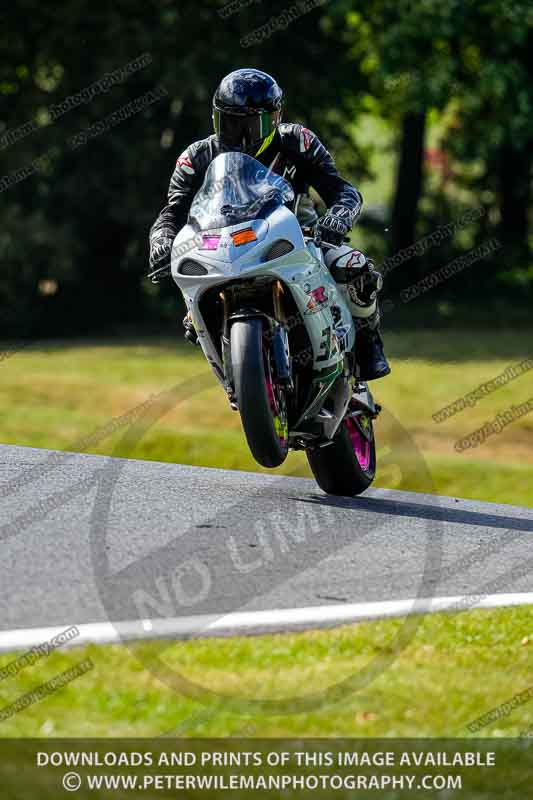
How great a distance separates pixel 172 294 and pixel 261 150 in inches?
732

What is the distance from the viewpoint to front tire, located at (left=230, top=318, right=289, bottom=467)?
21.5 feet

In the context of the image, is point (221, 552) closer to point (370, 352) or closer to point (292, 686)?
point (292, 686)

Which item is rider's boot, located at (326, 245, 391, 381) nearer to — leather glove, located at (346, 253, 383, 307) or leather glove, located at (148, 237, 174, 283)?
leather glove, located at (346, 253, 383, 307)

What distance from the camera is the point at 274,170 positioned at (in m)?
7.43

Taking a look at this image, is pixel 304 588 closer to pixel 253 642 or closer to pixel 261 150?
pixel 253 642

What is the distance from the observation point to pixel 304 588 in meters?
6.00

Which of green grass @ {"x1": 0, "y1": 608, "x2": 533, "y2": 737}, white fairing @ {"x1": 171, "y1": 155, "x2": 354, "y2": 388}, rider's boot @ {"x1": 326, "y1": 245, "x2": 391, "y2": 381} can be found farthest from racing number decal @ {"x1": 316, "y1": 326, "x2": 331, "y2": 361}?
green grass @ {"x1": 0, "y1": 608, "x2": 533, "y2": 737}

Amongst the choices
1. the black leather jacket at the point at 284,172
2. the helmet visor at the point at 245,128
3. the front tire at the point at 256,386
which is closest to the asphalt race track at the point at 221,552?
the front tire at the point at 256,386

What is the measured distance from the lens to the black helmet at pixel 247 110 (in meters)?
7.05

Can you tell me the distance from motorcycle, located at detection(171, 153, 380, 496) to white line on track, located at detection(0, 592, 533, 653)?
48.9 inches

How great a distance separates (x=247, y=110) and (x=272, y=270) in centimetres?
92

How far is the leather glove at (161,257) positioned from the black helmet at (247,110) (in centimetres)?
61

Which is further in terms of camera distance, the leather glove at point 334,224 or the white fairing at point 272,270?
the leather glove at point 334,224

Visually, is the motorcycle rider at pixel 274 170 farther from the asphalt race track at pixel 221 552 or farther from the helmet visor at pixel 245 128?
the asphalt race track at pixel 221 552
